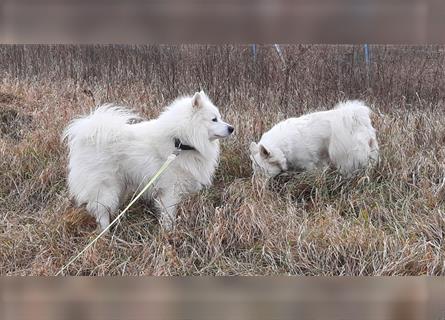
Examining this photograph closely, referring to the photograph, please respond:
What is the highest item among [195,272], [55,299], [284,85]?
[284,85]

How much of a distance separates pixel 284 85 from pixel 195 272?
3.19 m

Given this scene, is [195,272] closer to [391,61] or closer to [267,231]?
[267,231]

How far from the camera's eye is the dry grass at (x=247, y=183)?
3.38 m

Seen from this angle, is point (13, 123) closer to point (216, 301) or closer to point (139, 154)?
point (139, 154)

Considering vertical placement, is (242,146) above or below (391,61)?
below

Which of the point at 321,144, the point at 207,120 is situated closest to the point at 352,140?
the point at 321,144

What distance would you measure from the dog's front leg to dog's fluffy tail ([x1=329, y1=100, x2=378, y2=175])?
5.04 ft

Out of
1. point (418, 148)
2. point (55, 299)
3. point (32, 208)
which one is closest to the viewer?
point (55, 299)

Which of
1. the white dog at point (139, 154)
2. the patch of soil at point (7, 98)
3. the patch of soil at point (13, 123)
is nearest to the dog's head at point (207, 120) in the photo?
the white dog at point (139, 154)

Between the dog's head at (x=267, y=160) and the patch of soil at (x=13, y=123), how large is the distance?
2703mm

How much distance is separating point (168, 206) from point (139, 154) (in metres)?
0.47

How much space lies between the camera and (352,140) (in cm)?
427
